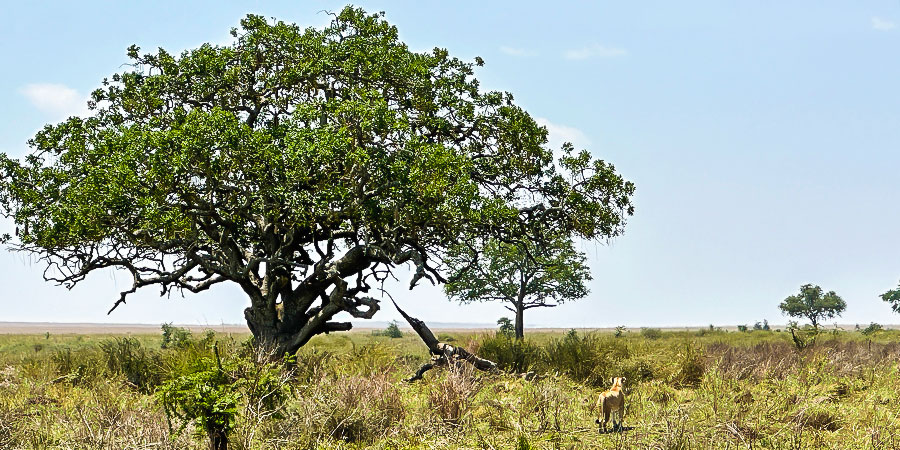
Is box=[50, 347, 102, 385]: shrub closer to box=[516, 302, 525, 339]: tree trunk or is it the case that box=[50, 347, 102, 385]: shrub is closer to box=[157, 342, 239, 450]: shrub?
box=[157, 342, 239, 450]: shrub

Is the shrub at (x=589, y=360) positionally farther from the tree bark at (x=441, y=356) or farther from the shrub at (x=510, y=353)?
the tree bark at (x=441, y=356)

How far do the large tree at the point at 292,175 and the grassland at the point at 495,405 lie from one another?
8.81 feet

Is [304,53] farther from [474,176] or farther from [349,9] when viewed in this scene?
[474,176]

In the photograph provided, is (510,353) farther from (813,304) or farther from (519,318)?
(813,304)

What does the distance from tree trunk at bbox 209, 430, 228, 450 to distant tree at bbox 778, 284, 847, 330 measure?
94.7 metres

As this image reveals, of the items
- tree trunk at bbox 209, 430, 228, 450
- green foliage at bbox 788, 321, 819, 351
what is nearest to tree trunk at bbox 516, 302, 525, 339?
green foliage at bbox 788, 321, 819, 351

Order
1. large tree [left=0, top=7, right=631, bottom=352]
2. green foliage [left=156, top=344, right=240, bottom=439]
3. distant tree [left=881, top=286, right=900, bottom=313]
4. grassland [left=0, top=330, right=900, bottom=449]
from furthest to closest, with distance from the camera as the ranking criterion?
distant tree [left=881, top=286, right=900, bottom=313] < large tree [left=0, top=7, right=631, bottom=352] < grassland [left=0, top=330, right=900, bottom=449] < green foliage [left=156, top=344, right=240, bottom=439]

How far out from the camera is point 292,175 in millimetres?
17922

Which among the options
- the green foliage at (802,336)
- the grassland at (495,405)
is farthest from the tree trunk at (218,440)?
the green foliage at (802,336)

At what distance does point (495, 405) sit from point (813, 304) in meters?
91.7

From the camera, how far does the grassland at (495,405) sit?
9.84m

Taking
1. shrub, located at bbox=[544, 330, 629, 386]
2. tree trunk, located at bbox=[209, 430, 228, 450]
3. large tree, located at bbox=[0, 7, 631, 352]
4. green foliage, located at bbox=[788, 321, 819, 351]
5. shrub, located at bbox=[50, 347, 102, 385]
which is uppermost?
large tree, located at bbox=[0, 7, 631, 352]

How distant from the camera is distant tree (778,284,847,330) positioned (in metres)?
92.8

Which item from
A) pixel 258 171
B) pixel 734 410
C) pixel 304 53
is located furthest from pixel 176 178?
pixel 734 410
